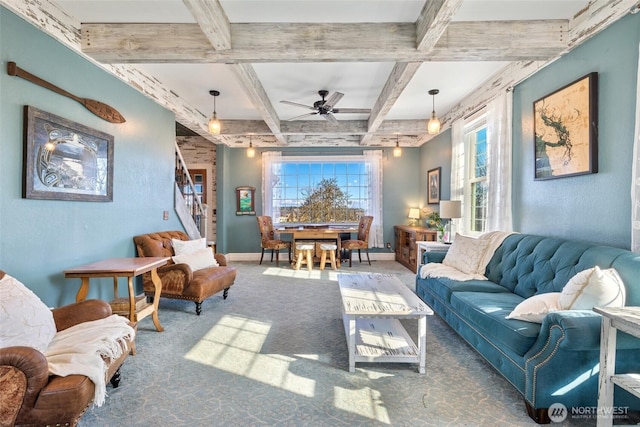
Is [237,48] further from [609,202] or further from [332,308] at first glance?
[609,202]

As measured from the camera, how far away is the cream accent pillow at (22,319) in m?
A: 1.53

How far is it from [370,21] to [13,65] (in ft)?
8.99

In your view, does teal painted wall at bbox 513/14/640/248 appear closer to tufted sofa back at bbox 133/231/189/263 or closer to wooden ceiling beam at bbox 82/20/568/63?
wooden ceiling beam at bbox 82/20/568/63

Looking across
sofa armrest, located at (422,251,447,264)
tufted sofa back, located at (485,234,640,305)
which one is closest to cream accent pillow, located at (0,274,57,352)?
tufted sofa back, located at (485,234,640,305)

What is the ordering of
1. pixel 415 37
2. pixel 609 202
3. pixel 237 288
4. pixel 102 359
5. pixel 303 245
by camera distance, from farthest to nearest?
pixel 303 245
pixel 237 288
pixel 415 37
pixel 609 202
pixel 102 359

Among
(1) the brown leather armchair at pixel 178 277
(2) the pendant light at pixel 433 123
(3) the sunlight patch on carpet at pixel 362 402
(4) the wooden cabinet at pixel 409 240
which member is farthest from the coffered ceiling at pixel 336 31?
(4) the wooden cabinet at pixel 409 240

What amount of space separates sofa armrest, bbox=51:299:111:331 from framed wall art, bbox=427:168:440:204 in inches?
210

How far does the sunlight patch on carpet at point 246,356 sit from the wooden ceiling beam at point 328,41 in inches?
100

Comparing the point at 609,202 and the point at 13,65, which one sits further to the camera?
the point at 609,202

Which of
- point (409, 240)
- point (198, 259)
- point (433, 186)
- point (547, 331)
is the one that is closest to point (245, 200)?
point (198, 259)

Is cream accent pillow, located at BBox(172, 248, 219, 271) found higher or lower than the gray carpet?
higher

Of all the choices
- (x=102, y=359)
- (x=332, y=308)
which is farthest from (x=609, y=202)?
(x=102, y=359)

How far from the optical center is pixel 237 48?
8.78ft

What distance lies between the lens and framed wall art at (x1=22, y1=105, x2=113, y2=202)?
2279 millimetres
